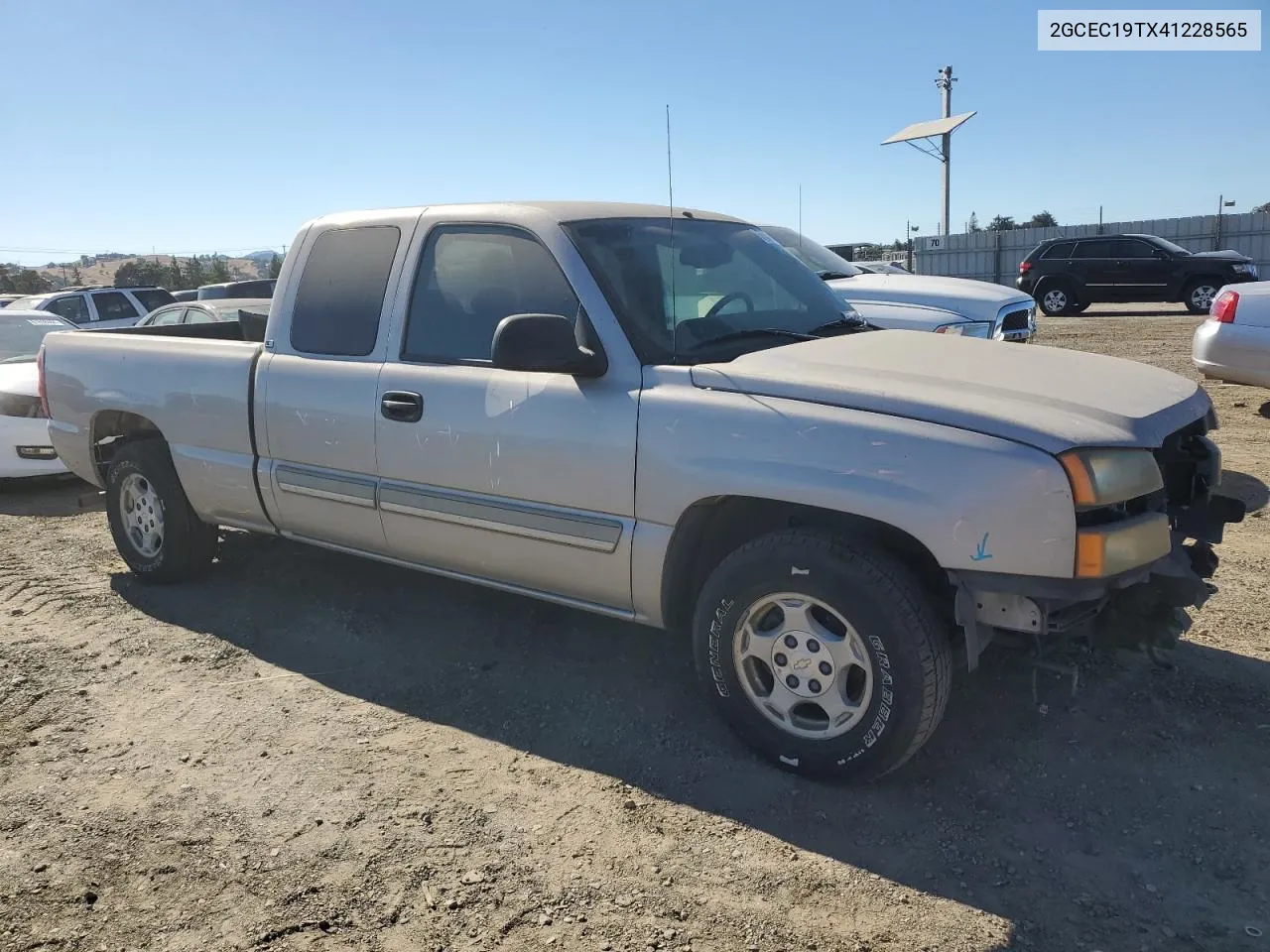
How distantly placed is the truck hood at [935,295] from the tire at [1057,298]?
48.4 ft

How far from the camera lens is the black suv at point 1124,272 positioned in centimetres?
2025

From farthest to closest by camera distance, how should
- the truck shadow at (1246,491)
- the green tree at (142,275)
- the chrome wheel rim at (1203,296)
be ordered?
the green tree at (142,275) < the chrome wheel rim at (1203,296) < the truck shadow at (1246,491)

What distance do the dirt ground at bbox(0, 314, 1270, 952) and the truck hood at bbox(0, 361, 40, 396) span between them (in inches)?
165

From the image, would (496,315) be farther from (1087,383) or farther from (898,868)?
(898,868)

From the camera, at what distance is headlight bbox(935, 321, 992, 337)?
7.70 metres

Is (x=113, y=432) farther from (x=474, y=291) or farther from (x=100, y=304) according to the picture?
(x=100, y=304)

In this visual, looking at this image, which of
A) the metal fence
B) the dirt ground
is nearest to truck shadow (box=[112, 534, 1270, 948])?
the dirt ground

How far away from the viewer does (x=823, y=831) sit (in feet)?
9.92

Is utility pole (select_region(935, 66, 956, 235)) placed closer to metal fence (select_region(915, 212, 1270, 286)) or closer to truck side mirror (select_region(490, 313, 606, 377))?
metal fence (select_region(915, 212, 1270, 286))

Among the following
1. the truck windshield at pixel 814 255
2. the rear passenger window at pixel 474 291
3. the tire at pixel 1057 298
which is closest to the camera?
the rear passenger window at pixel 474 291

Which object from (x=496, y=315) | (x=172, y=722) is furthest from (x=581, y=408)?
(x=172, y=722)

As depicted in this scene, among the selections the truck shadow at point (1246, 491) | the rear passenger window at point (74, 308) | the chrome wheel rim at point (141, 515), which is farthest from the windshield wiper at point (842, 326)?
the rear passenger window at point (74, 308)

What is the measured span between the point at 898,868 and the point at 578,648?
6.24 ft

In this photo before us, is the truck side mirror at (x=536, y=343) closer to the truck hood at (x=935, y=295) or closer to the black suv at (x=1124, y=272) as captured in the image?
the truck hood at (x=935, y=295)
